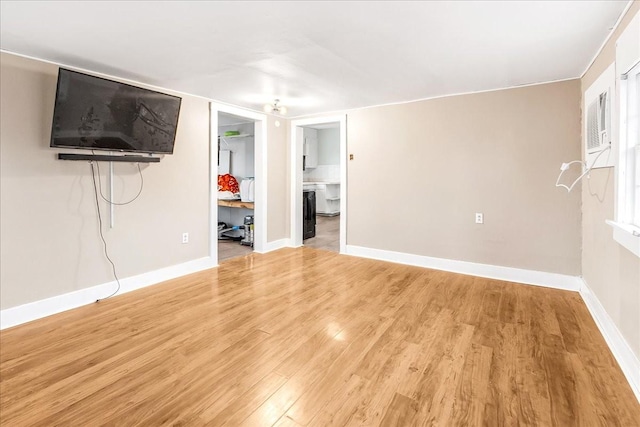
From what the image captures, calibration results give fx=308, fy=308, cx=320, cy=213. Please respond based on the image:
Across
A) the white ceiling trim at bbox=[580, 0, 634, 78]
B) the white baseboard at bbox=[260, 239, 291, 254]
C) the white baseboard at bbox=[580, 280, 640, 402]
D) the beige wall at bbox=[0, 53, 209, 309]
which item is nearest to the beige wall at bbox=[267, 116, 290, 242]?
the white baseboard at bbox=[260, 239, 291, 254]

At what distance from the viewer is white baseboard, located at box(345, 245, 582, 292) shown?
3242 mm

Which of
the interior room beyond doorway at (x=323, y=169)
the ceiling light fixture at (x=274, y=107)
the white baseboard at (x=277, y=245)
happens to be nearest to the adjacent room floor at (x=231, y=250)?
the white baseboard at (x=277, y=245)

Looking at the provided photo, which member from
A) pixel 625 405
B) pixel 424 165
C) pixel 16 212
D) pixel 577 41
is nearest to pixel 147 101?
pixel 16 212

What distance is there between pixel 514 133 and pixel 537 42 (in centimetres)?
128

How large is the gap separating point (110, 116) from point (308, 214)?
11.8 feet

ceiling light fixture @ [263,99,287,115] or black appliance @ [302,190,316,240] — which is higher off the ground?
ceiling light fixture @ [263,99,287,115]

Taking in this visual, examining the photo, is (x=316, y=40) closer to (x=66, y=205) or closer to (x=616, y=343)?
(x=66, y=205)

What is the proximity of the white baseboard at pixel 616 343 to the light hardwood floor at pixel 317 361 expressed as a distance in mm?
54

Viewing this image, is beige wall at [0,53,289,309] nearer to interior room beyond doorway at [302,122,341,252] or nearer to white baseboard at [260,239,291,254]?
white baseboard at [260,239,291,254]

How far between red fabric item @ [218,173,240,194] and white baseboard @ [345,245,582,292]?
284 cm

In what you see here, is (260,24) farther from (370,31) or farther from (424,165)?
(424,165)

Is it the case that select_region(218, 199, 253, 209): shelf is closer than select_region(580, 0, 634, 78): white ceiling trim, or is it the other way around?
select_region(580, 0, 634, 78): white ceiling trim

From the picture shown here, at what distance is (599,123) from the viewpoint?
2.38 meters

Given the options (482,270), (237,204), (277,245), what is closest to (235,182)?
(237,204)
